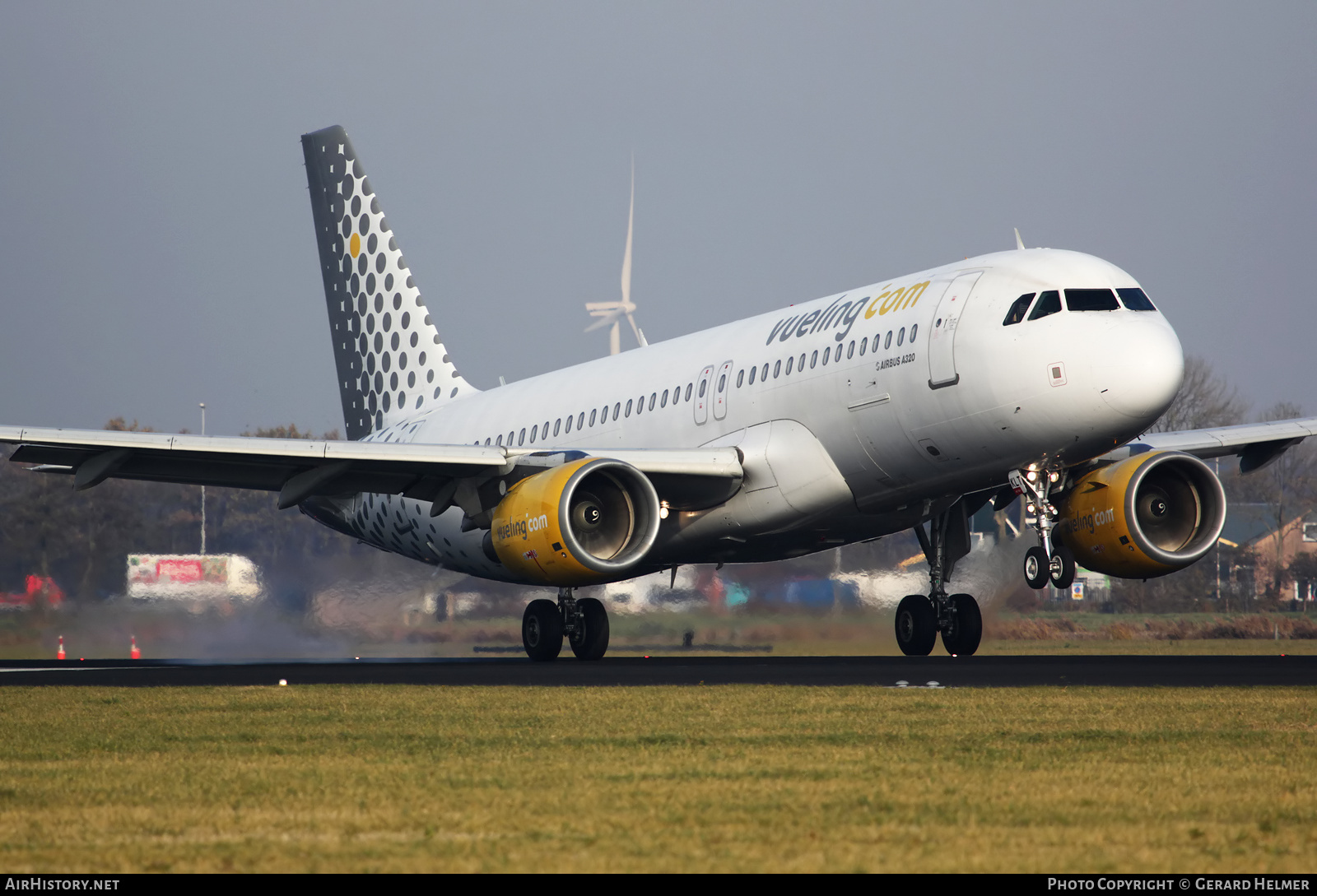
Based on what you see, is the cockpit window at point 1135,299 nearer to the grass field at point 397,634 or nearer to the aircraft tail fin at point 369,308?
the grass field at point 397,634

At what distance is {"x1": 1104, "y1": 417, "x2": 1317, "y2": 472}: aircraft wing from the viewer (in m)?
24.8

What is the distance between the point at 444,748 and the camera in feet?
35.8

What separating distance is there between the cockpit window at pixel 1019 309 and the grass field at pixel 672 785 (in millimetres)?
6527

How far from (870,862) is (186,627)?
24.7 m

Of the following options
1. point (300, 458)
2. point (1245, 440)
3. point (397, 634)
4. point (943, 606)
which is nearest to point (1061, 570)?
point (943, 606)

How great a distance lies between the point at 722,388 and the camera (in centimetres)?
2431

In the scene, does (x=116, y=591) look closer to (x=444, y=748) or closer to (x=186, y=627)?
(x=186, y=627)

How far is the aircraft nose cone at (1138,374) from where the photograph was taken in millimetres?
19141

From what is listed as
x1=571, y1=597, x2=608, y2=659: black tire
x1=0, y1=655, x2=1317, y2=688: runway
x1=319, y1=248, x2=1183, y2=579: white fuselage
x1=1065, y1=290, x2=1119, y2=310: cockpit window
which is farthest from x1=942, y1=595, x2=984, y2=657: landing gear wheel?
x1=1065, y1=290, x2=1119, y2=310: cockpit window

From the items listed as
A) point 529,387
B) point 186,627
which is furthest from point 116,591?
point 529,387

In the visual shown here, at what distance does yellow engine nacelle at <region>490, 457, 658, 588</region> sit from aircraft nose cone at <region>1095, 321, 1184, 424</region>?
605cm

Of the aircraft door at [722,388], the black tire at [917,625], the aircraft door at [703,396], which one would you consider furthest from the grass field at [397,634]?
the aircraft door at [722,388]

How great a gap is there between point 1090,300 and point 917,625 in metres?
7.10
